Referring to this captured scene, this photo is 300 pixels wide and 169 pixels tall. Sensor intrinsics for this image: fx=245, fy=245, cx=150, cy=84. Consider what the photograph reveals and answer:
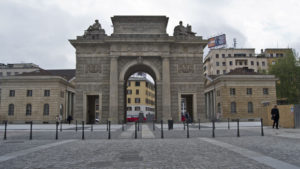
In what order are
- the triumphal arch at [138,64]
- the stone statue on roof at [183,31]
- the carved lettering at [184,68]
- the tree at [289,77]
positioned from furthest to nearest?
the tree at [289,77] → the stone statue on roof at [183,31] → the carved lettering at [184,68] → the triumphal arch at [138,64]

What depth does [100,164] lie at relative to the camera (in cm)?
652

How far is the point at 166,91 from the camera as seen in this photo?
112ft

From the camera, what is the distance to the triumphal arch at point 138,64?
112 feet

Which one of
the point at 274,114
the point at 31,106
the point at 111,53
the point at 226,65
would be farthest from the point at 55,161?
the point at 226,65

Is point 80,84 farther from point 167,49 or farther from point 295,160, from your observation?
point 295,160

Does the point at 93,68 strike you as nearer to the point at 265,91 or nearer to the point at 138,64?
the point at 138,64

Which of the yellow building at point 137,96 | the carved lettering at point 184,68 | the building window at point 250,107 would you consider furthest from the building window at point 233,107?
the yellow building at point 137,96

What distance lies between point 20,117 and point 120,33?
74.9ft

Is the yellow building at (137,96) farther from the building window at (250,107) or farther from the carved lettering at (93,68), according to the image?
the carved lettering at (93,68)

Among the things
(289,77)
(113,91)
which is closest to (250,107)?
(289,77)

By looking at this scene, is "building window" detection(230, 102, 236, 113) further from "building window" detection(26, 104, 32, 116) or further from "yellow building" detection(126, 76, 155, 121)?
"yellow building" detection(126, 76, 155, 121)

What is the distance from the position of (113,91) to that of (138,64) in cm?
527

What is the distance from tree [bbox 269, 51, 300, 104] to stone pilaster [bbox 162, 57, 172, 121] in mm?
31027

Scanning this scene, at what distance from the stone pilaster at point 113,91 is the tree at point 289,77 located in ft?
122
